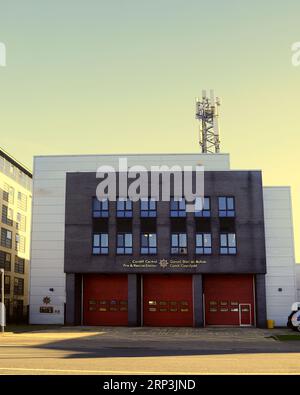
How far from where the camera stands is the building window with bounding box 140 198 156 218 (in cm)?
5494

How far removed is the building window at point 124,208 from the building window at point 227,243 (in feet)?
30.5

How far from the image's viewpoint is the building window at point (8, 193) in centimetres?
7606

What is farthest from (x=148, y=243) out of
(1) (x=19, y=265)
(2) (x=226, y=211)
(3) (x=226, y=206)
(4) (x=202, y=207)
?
(1) (x=19, y=265)

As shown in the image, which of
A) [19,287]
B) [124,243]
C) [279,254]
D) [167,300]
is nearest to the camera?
[124,243]

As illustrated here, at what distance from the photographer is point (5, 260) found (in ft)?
251

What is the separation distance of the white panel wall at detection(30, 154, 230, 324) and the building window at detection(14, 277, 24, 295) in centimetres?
2378

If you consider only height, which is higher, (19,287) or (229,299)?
(19,287)

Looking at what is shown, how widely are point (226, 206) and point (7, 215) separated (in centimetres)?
3491

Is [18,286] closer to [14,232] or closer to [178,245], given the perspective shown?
[14,232]

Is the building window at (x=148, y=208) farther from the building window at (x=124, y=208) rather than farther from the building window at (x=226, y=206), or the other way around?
the building window at (x=226, y=206)

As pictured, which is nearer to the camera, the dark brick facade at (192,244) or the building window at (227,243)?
the dark brick facade at (192,244)

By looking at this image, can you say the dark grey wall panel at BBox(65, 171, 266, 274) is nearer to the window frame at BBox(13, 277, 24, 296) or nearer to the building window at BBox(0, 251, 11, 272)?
the building window at BBox(0, 251, 11, 272)

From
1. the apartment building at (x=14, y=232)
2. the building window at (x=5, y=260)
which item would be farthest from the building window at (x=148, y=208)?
the building window at (x=5, y=260)
